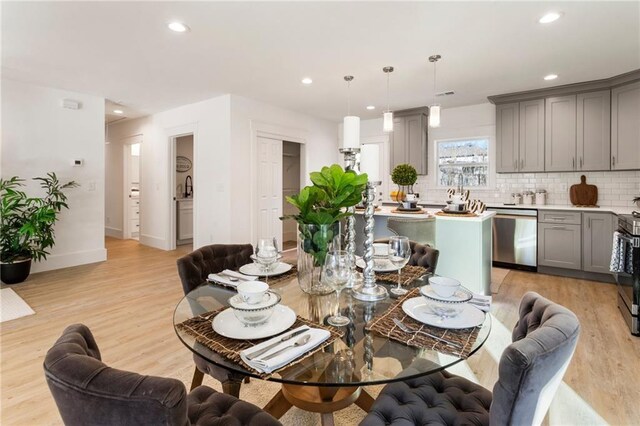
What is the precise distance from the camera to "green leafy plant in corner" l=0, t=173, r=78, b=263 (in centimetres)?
384

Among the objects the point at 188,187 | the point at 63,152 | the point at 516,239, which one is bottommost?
the point at 516,239

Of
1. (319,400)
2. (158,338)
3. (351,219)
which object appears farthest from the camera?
(158,338)

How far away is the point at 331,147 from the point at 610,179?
4582 mm

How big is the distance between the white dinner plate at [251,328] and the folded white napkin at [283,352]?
0.05 m

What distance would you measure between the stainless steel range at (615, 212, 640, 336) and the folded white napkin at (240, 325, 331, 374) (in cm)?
297

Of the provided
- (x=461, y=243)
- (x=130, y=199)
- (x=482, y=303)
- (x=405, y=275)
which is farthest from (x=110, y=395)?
(x=130, y=199)

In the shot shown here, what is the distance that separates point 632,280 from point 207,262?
336 cm

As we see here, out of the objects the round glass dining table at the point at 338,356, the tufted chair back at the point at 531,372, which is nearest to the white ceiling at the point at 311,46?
the round glass dining table at the point at 338,356

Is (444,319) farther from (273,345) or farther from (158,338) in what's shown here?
(158,338)

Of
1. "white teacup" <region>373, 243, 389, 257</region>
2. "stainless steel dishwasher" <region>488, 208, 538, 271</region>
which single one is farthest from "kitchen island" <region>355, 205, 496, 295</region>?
"stainless steel dishwasher" <region>488, 208, 538, 271</region>

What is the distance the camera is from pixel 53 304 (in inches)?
127

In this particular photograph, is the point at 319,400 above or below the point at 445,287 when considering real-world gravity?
below

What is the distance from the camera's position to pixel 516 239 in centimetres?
452

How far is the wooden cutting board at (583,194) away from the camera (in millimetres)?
4465
